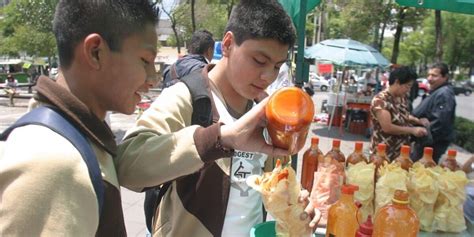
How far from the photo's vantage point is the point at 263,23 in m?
1.62

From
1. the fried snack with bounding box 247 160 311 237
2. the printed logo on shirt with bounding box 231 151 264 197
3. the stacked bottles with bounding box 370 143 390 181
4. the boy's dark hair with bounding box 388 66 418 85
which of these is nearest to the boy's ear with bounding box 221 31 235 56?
the printed logo on shirt with bounding box 231 151 264 197

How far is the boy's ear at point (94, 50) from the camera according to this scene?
0.92 metres

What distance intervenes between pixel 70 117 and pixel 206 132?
36 cm

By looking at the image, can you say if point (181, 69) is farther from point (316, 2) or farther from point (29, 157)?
point (29, 157)

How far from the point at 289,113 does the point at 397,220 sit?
788 mm

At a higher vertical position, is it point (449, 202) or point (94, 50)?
point (94, 50)

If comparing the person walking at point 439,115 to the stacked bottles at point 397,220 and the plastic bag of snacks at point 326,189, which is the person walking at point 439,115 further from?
the stacked bottles at point 397,220

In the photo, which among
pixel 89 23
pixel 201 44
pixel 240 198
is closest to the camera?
pixel 89 23

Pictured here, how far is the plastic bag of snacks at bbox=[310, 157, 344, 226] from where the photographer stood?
194cm

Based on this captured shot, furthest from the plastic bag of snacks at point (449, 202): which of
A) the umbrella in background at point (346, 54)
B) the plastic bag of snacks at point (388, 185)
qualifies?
the umbrella in background at point (346, 54)

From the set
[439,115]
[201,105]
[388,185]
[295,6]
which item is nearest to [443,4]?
[295,6]

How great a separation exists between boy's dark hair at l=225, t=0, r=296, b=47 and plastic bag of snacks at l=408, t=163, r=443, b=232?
1038 mm

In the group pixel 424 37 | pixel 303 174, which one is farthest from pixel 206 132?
pixel 424 37

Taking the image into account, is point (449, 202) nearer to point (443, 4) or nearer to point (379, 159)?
point (379, 159)
